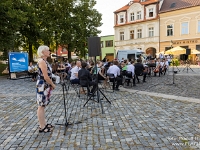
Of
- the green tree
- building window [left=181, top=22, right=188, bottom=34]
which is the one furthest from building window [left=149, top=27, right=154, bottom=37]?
the green tree

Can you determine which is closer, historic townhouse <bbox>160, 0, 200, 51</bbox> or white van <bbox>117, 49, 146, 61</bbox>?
white van <bbox>117, 49, 146, 61</bbox>

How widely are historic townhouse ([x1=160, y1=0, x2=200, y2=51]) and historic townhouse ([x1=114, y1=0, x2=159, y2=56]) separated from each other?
1.34m

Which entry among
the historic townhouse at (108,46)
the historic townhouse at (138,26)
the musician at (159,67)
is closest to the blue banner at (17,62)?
the musician at (159,67)

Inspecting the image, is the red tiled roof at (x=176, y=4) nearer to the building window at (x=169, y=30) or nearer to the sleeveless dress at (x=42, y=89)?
the building window at (x=169, y=30)

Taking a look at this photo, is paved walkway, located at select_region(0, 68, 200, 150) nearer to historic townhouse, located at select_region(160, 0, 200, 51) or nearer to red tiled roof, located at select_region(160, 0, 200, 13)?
historic townhouse, located at select_region(160, 0, 200, 51)

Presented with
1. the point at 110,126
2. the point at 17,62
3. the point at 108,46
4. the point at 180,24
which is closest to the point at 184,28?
the point at 180,24

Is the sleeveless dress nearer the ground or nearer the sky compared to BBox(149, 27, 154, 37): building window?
nearer the ground

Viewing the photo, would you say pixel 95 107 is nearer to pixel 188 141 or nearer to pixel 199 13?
pixel 188 141

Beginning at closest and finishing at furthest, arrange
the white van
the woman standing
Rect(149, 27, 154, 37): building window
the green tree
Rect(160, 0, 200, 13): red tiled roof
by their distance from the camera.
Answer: the woman standing
the green tree
the white van
Rect(160, 0, 200, 13): red tiled roof
Rect(149, 27, 154, 37): building window

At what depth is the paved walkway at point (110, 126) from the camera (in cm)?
364

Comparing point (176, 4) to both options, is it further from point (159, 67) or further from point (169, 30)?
point (159, 67)

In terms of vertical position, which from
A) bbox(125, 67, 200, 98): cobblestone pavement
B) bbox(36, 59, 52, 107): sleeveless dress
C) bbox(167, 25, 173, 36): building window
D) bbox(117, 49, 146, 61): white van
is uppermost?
bbox(167, 25, 173, 36): building window

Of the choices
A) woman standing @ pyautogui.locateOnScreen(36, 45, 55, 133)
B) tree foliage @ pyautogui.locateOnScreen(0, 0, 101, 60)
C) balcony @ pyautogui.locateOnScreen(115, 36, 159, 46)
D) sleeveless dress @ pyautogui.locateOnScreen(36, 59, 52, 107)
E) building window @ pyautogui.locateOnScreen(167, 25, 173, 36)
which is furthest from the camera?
balcony @ pyautogui.locateOnScreen(115, 36, 159, 46)

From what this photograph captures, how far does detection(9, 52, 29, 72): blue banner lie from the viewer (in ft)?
49.0
